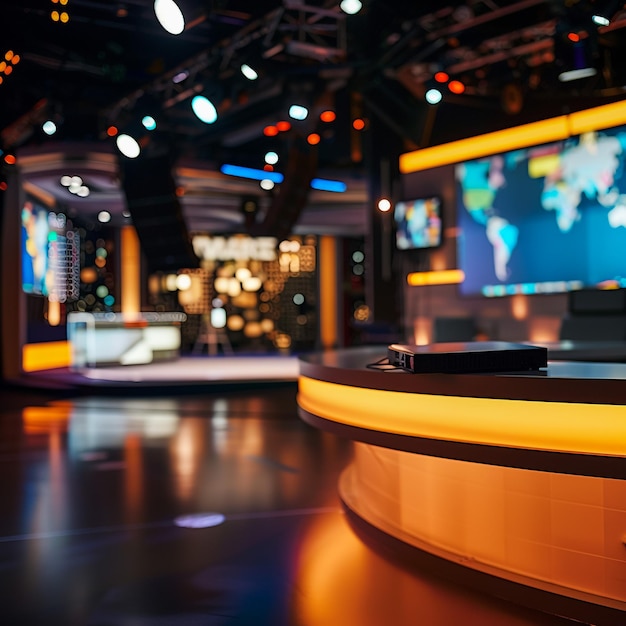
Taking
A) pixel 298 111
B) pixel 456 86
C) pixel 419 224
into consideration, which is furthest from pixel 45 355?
pixel 456 86

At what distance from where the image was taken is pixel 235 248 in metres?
13.9

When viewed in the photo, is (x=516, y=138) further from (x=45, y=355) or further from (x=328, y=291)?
(x=328, y=291)

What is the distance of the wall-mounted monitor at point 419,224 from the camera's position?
769 centimetres

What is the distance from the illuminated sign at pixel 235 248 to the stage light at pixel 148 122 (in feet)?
20.6

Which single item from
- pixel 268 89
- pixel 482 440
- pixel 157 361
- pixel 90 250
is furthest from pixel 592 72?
pixel 90 250

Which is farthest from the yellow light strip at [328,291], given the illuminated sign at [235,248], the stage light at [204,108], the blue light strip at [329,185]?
the stage light at [204,108]

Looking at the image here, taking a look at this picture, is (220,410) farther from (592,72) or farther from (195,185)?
(195,185)

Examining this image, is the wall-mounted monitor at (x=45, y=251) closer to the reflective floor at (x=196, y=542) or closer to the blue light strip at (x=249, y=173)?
the blue light strip at (x=249, y=173)

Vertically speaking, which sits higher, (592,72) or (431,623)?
(592,72)

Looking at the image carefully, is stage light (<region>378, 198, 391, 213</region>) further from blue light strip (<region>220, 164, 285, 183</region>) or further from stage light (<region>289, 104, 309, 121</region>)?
blue light strip (<region>220, 164, 285, 183</region>)

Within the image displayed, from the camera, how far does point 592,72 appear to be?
573 centimetres

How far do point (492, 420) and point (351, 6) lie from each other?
4.47m

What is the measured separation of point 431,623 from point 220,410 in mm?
4510

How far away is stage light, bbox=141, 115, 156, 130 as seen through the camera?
748 cm
